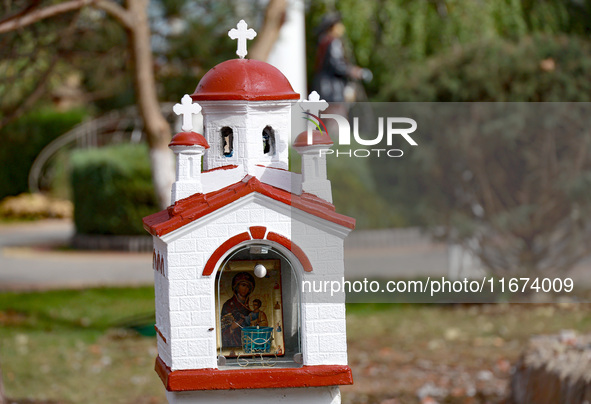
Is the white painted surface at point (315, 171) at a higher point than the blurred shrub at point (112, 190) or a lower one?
lower

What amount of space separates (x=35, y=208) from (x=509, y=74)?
502 inches

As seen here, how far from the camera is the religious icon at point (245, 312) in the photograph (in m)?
3.13

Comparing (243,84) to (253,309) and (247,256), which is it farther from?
(253,309)

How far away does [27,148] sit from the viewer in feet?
65.7

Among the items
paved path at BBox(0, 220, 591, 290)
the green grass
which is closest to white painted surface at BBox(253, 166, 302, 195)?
paved path at BBox(0, 220, 591, 290)

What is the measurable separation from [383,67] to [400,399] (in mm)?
11491

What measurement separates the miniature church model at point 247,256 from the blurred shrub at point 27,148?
57.3 feet

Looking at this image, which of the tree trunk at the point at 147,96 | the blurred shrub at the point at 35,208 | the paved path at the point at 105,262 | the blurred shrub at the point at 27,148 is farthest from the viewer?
the blurred shrub at the point at 27,148

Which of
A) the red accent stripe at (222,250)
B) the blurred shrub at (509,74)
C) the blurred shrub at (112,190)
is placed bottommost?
the red accent stripe at (222,250)

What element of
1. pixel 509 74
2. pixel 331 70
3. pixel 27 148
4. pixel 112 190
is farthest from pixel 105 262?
pixel 27 148

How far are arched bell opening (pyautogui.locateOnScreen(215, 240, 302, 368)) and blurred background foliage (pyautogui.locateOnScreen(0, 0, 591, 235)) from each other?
4.23 meters

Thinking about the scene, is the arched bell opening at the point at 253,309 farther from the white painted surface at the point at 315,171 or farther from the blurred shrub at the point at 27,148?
the blurred shrub at the point at 27,148

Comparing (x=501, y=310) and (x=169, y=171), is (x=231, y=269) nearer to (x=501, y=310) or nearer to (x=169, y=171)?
(x=169, y=171)

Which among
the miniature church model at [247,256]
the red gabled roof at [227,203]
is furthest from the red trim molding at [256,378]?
the red gabled roof at [227,203]
